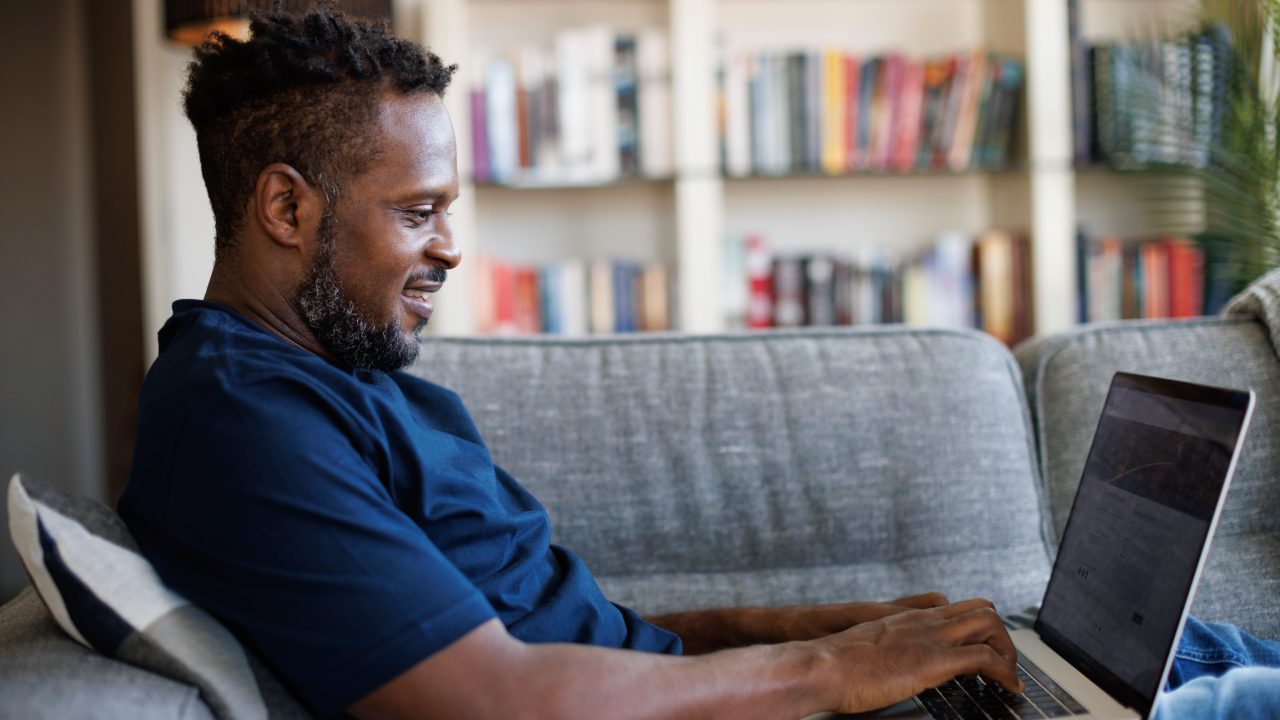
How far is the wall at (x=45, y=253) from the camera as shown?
2.59 metres

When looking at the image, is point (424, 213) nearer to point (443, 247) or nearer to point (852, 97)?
point (443, 247)

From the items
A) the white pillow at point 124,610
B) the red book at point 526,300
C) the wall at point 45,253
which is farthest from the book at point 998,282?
the wall at point 45,253

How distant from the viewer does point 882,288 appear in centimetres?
236

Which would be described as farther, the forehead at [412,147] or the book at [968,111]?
the book at [968,111]

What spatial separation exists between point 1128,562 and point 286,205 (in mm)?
904

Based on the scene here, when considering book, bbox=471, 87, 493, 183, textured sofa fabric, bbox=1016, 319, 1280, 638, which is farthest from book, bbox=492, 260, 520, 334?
textured sofa fabric, bbox=1016, 319, 1280, 638

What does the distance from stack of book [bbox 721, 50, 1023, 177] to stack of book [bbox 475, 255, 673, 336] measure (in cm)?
39

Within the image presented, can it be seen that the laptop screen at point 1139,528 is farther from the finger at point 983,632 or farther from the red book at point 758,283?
the red book at point 758,283

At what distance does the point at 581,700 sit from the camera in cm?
66

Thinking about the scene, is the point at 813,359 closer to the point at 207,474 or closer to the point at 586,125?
the point at 207,474

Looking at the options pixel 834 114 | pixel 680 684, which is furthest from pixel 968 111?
pixel 680 684

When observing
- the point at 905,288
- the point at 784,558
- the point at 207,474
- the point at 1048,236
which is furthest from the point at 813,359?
the point at 1048,236

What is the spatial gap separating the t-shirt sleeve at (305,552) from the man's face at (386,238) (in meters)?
0.19

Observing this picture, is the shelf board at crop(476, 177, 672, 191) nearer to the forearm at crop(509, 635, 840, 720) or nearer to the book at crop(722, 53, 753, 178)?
the book at crop(722, 53, 753, 178)
